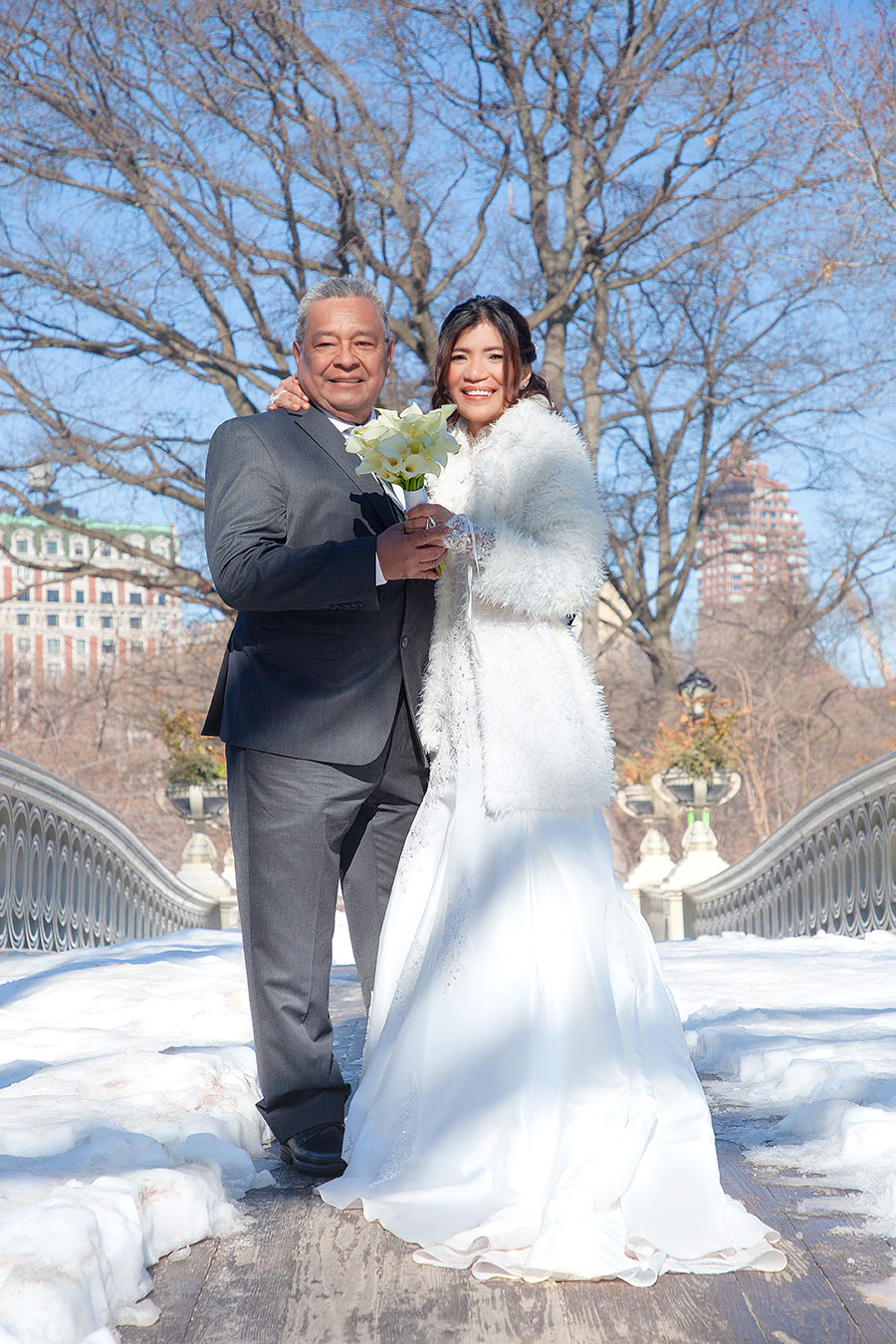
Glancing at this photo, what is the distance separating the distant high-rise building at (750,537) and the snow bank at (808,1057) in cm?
1270

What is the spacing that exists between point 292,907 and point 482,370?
1.29 m

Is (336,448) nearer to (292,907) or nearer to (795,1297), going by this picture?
(292,907)

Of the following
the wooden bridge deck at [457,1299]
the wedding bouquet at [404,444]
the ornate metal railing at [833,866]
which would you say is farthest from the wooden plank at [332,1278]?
the ornate metal railing at [833,866]

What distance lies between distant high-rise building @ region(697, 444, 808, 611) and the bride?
49.5 ft

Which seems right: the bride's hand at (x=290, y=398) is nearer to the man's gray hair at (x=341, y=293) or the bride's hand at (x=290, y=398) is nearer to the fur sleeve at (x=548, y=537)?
the man's gray hair at (x=341, y=293)

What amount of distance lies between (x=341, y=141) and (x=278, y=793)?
405 inches

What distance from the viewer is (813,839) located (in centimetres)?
799

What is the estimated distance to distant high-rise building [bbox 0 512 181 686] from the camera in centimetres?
1362

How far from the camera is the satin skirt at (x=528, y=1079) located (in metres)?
2.05

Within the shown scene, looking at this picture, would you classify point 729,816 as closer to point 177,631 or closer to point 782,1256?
point 177,631

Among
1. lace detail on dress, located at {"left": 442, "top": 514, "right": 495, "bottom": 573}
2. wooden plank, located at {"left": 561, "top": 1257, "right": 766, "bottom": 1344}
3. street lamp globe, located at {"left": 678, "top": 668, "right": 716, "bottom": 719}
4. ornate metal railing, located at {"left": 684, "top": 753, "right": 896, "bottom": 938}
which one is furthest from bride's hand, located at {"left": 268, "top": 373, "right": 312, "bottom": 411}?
street lamp globe, located at {"left": 678, "top": 668, "right": 716, "bottom": 719}

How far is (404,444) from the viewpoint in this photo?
2.41 metres

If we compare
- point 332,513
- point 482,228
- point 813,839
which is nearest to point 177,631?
point 482,228

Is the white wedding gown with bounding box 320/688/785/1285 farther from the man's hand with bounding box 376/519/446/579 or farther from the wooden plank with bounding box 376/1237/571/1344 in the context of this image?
the man's hand with bounding box 376/519/446/579
